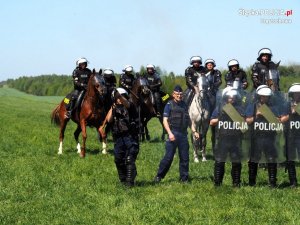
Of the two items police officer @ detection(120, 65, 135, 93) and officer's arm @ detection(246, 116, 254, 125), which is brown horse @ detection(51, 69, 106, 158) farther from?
officer's arm @ detection(246, 116, 254, 125)

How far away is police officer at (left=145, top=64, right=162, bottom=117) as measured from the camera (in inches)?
747

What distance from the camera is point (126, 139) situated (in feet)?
33.8

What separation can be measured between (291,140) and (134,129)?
3180mm

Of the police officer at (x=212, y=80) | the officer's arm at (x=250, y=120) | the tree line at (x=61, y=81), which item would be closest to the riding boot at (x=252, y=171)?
the officer's arm at (x=250, y=120)

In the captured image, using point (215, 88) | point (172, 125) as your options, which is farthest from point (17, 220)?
point (215, 88)

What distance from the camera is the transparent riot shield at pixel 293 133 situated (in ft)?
32.7

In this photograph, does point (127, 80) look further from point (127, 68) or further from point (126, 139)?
point (126, 139)

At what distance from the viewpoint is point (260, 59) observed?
13906 mm

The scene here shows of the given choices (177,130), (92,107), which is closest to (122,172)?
(177,130)

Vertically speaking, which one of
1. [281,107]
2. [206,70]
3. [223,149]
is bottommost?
[223,149]

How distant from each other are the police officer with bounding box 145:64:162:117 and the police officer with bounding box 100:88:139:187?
855cm

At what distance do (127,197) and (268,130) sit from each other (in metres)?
3.06

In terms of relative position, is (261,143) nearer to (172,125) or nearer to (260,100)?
(260,100)

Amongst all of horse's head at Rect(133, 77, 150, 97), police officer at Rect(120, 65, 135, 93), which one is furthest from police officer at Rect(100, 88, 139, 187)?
police officer at Rect(120, 65, 135, 93)
